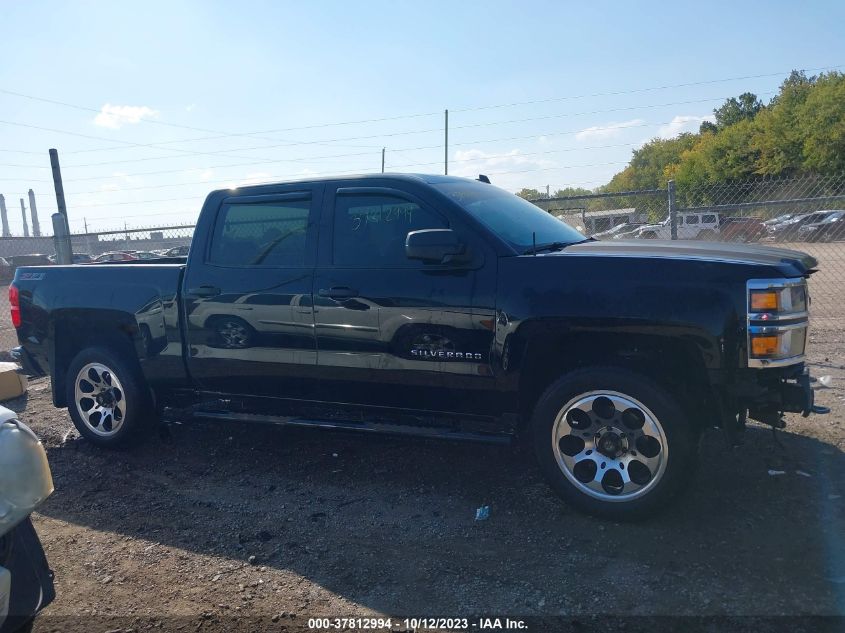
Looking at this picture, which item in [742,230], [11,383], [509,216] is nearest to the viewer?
[509,216]

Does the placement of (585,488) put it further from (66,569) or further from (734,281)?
(66,569)

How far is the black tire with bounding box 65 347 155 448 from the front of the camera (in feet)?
17.1

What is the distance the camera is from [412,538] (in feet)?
12.5

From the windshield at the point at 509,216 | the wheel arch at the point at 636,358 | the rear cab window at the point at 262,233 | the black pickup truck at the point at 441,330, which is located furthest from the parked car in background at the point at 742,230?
the rear cab window at the point at 262,233

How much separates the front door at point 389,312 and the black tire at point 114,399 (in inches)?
63.1

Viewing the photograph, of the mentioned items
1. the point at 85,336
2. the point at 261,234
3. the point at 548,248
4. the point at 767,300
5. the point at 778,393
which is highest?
the point at 261,234

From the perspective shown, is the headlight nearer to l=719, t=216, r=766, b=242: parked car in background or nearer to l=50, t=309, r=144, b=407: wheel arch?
l=50, t=309, r=144, b=407: wheel arch

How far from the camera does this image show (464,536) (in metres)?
3.81

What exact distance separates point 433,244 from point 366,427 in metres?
1.29

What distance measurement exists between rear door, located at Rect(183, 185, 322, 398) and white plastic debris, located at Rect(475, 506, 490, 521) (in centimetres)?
143

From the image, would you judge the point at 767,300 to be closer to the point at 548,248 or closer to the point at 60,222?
the point at 548,248

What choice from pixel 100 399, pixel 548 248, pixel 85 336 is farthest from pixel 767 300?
pixel 85 336

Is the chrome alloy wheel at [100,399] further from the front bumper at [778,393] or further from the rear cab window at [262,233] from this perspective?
the front bumper at [778,393]

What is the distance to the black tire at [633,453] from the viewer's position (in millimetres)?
3658
